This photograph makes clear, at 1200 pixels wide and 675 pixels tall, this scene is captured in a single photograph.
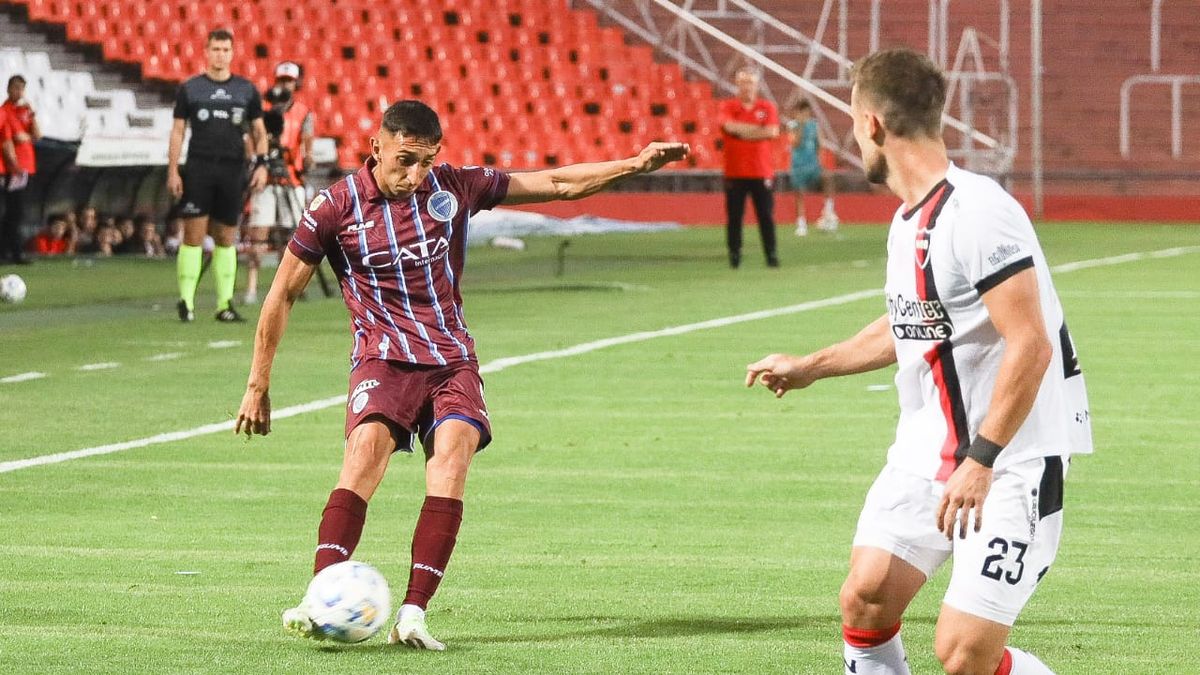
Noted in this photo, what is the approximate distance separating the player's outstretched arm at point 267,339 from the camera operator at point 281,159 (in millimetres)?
12053

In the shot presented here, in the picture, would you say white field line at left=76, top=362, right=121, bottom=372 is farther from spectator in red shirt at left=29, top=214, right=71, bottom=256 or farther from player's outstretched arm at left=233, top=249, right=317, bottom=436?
spectator in red shirt at left=29, top=214, right=71, bottom=256

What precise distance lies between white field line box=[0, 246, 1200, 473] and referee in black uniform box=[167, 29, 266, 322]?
11.0 ft

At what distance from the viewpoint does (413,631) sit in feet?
20.5

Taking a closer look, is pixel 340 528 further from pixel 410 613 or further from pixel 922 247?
pixel 922 247

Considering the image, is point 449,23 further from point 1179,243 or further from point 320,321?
point 320,321

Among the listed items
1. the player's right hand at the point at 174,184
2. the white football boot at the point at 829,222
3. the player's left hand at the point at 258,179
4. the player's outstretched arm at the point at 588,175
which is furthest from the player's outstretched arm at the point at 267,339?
the white football boot at the point at 829,222

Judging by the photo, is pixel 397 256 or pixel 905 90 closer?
pixel 905 90

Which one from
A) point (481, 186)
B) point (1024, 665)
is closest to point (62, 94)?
point (481, 186)

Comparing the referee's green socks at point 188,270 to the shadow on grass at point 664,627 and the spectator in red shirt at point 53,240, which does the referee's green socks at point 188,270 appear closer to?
the spectator in red shirt at point 53,240

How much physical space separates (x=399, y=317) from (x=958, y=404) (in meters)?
2.51

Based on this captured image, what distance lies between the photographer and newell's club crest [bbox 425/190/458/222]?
22.9 feet

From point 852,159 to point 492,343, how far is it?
73.2 ft

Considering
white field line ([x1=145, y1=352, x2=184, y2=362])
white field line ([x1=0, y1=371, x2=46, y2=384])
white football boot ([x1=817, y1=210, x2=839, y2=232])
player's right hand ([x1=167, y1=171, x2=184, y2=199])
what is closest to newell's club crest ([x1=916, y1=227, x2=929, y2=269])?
white field line ([x1=0, y1=371, x2=46, y2=384])

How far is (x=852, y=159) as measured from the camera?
3725cm
